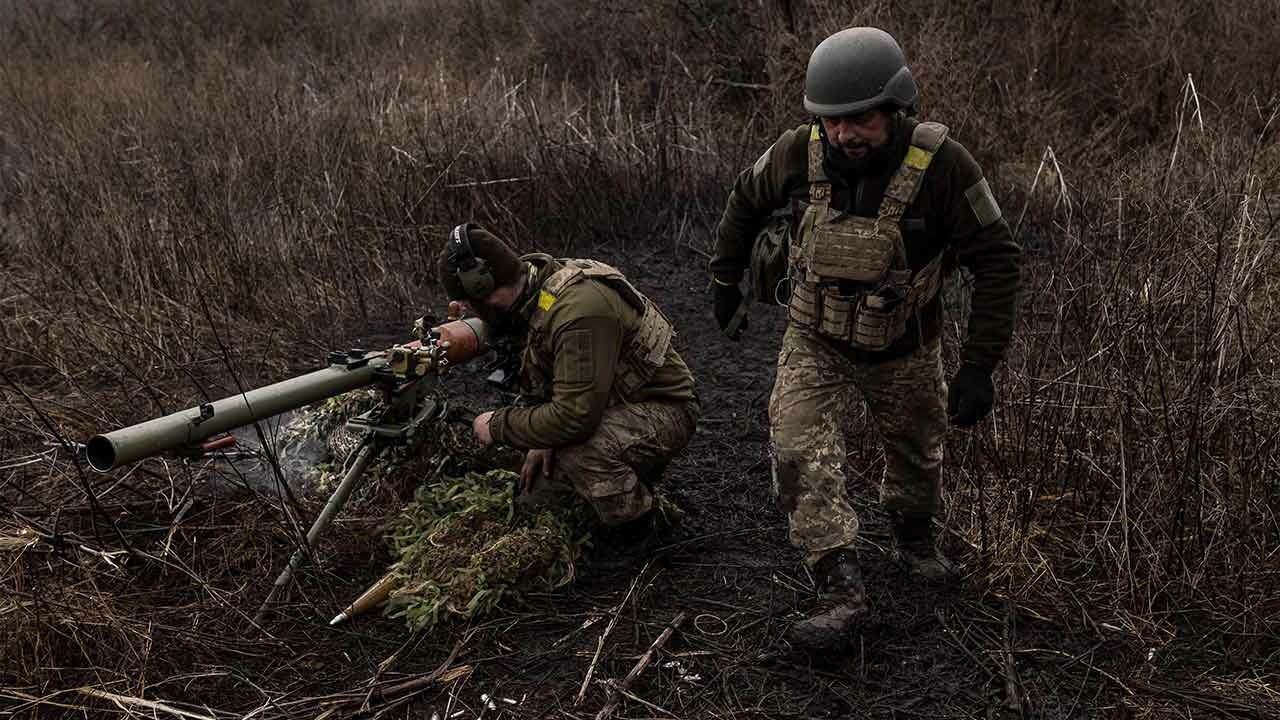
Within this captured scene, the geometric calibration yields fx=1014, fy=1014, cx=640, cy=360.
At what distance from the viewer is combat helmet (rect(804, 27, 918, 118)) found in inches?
112

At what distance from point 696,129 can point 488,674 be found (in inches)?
214

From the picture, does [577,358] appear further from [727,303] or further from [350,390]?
[350,390]

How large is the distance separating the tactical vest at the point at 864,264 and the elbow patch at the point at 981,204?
6.1 inches

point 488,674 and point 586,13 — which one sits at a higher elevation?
point 586,13

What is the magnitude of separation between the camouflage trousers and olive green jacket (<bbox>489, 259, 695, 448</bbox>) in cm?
11

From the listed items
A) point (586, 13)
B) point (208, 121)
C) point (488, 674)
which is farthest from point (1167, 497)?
point (586, 13)

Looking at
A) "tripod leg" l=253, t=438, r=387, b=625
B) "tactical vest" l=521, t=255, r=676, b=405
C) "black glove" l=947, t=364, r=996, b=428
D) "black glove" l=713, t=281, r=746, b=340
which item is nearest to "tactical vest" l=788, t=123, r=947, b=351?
"black glove" l=947, t=364, r=996, b=428

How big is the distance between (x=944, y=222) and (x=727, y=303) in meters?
0.83

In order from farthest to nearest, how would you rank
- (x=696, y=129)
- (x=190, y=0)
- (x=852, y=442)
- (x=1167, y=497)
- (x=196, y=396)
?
(x=190, y=0) < (x=696, y=129) < (x=196, y=396) < (x=852, y=442) < (x=1167, y=497)

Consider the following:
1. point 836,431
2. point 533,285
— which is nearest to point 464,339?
point 533,285

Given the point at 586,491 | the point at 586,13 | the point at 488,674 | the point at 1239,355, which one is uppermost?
the point at 586,13

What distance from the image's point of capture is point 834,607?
10.1 ft

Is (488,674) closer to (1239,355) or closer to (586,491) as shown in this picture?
(586,491)

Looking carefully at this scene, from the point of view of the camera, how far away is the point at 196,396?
4891 millimetres
